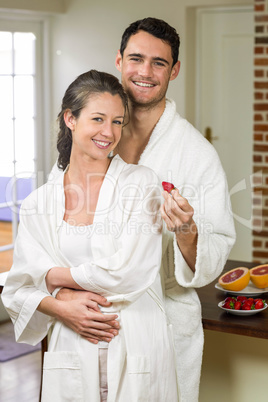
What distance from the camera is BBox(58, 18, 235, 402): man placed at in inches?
76.2

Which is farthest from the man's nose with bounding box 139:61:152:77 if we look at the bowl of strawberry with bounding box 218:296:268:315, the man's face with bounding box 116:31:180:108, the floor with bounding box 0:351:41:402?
the floor with bounding box 0:351:41:402

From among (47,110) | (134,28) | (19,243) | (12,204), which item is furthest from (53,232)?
(47,110)

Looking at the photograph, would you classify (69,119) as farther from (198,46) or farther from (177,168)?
(198,46)

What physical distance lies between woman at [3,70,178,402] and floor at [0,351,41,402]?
1627 millimetres

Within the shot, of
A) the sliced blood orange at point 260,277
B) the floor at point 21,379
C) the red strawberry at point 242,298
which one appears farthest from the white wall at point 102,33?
the red strawberry at point 242,298

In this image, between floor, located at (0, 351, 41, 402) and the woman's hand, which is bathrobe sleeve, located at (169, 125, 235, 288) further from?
floor, located at (0, 351, 41, 402)

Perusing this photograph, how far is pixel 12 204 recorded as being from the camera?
488cm

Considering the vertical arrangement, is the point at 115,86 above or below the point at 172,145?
above

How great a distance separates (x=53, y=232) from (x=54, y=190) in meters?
0.14

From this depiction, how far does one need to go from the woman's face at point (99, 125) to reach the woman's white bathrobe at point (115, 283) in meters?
0.08

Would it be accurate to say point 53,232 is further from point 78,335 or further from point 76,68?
point 76,68

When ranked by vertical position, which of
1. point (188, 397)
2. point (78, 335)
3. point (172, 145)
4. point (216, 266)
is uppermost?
point (172, 145)

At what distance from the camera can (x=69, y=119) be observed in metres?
1.89

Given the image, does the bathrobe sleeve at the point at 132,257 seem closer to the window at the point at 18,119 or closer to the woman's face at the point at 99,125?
the woman's face at the point at 99,125
